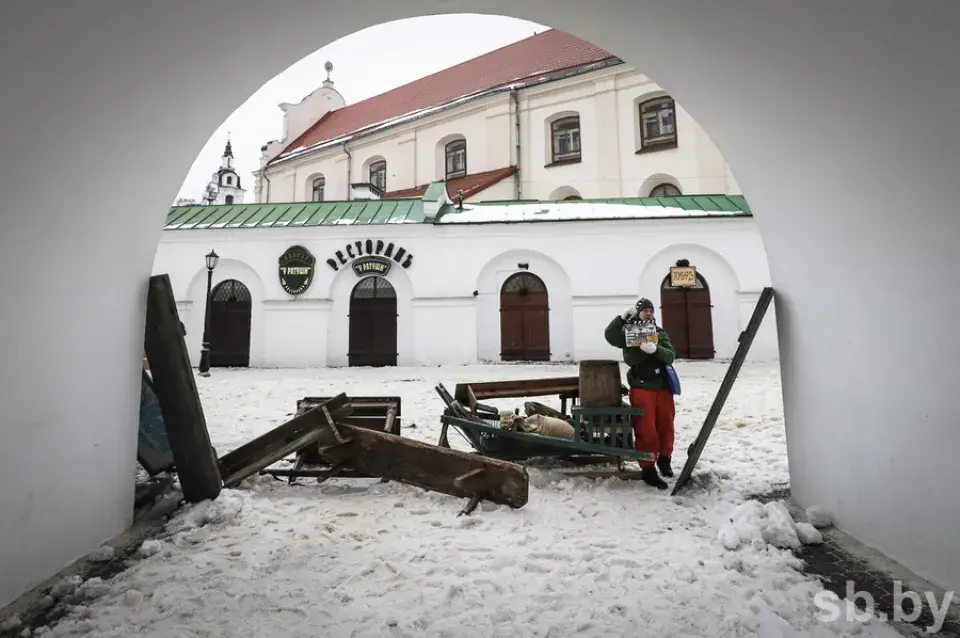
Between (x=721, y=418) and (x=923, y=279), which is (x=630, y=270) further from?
(x=923, y=279)

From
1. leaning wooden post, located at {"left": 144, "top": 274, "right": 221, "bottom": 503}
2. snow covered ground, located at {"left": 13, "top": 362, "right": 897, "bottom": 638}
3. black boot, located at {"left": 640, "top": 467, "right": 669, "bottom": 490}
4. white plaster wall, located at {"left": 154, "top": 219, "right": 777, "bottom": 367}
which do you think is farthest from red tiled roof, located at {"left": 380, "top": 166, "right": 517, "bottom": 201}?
snow covered ground, located at {"left": 13, "top": 362, "right": 897, "bottom": 638}

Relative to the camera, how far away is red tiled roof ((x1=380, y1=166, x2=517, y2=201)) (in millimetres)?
18794

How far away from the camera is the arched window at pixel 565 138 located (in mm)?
19953

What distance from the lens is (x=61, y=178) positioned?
2172mm

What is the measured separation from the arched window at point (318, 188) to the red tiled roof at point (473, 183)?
301 inches

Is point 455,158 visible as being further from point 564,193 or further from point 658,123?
point 658,123

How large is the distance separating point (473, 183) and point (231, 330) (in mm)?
11384

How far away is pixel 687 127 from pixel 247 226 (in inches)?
627

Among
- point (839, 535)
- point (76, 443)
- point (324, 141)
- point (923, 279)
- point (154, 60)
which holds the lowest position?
point (839, 535)

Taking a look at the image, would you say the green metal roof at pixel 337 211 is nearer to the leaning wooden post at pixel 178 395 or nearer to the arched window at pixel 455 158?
the arched window at pixel 455 158

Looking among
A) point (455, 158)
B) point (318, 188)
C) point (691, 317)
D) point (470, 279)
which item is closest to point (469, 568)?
point (470, 279)

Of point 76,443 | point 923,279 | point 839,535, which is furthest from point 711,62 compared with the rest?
point 76,443

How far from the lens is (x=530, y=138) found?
67.1 ft

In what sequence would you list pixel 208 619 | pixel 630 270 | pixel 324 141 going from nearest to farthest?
pixel 208 619 < pixel 630 270 < pixel 324 141
